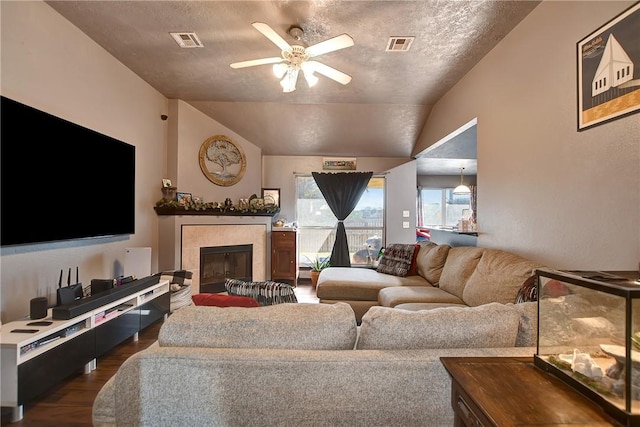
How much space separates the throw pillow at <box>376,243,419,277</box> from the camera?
3.61 metres

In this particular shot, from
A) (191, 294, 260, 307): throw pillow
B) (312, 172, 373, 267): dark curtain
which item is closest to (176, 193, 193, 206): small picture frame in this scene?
(312, 172, 373, 267): dark curtain

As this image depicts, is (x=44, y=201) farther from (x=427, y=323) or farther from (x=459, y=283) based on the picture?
(x=459, y=283)

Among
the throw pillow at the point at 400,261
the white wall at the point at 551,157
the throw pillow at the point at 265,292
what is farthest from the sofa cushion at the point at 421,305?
the throw pillow at the point at 265,292

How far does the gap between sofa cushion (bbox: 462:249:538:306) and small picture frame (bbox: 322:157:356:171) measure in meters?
3.33

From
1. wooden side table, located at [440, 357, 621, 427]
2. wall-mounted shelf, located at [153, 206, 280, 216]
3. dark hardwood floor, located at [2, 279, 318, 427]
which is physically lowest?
dark hardwood floor, located at [2, 279, 318, 427]

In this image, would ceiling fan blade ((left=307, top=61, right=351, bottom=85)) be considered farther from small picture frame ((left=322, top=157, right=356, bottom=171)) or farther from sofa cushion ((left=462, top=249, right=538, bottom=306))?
small picture frame ((left=322, top=157, right=356, bottom=171))

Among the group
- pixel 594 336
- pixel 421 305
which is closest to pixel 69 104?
pixel 421 305

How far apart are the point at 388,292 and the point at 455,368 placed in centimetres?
194

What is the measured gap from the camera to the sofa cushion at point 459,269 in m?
2.65

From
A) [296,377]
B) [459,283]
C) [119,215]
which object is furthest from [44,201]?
[459,283]

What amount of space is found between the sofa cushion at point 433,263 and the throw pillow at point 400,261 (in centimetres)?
14

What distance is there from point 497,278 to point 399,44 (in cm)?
222

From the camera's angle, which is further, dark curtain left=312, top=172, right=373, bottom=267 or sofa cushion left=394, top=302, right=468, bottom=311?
dark curtain left=312, top=172, right=373, bottom=267

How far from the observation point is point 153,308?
3045 mm
